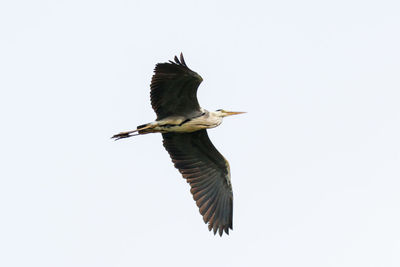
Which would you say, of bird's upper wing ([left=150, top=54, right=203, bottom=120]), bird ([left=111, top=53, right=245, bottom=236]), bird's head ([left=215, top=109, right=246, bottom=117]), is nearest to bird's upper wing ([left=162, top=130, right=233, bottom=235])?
bird ([left=111, top=53, right=245, bottom=236])

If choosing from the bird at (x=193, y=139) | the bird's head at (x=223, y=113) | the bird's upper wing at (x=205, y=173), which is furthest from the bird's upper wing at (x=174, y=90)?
the bird's upper wing at (x=205, y=173)

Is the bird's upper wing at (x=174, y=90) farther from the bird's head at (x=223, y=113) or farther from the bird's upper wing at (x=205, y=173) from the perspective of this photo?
the bird's upper wing at (x=205, y=173)

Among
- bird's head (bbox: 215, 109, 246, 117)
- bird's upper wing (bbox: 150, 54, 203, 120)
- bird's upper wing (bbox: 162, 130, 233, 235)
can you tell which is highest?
bird's upper wing (bbox: 150, 54, 203, 120)

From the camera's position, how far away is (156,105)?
12852 mm

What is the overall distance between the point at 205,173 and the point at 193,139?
28.5 inches

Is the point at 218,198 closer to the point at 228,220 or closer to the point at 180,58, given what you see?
the point at 228,220

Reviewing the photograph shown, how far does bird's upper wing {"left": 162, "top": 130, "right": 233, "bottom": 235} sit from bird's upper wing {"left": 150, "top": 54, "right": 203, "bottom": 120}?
811mm

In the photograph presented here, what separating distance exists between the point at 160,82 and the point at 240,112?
2.57 metres

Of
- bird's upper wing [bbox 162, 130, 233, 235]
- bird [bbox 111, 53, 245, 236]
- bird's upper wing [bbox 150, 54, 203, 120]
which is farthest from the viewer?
bird's upper wing [bbox 162, 130, 233, 235]

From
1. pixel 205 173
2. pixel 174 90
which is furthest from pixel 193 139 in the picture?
pixel 174 90


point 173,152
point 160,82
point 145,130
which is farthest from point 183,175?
point 160,82

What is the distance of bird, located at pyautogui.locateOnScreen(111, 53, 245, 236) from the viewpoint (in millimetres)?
12551

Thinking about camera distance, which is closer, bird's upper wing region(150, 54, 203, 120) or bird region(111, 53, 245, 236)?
bird's upper wing region(150, 54, 203, 120)

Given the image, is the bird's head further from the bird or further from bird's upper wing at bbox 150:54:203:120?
bird's upper wing at bbox 150:54:203:120
